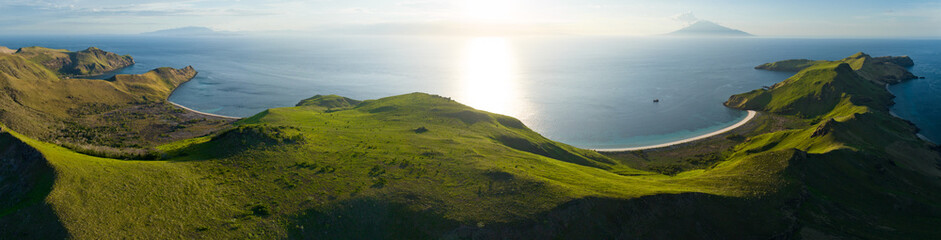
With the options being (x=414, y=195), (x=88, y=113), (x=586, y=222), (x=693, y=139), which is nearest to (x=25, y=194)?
(x=414, y=195)

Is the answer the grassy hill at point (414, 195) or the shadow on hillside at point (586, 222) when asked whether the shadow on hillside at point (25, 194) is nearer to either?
the grassy hill at point (414, 195)

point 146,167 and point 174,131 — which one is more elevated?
point 146,167

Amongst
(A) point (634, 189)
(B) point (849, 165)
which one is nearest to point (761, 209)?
(A) point (634, 189)

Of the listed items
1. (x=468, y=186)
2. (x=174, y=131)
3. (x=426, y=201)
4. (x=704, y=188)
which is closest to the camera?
(x=426, y=201)

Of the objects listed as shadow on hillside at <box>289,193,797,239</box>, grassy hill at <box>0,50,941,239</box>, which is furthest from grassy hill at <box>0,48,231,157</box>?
shadow on hillside at <box>289,193,797,239</box>

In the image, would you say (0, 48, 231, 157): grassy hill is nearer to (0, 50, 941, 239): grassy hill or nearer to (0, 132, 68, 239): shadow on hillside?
(0, 132, 68, 239): shadow on hillside

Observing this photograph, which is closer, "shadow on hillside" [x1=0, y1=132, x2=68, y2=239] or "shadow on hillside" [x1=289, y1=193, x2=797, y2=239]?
"shadow on hillside" [x1=0, y1=132, x2=68, y2=239]

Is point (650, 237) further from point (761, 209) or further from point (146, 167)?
point (146, 167)
